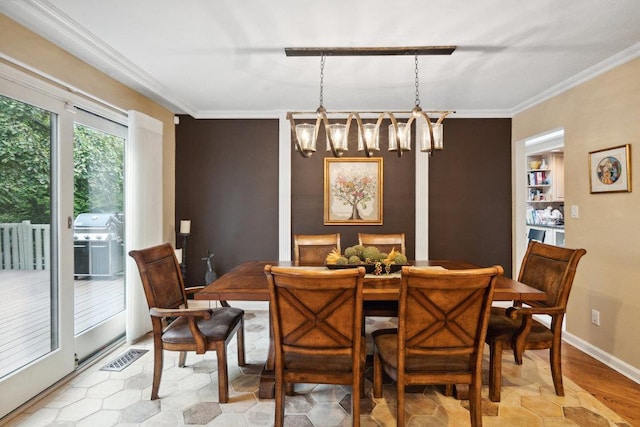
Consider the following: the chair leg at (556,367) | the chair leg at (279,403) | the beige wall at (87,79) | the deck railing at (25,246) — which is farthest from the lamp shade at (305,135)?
the chair leg at (556,367)

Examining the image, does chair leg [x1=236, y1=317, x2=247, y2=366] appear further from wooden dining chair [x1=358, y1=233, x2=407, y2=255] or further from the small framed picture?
the small framed picture

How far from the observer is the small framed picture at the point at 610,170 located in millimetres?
2566

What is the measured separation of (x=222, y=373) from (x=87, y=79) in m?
2.53

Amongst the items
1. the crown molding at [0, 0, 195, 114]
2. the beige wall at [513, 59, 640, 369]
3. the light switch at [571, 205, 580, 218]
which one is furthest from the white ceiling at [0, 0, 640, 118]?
the light switch at [571, 205, 580, 218]

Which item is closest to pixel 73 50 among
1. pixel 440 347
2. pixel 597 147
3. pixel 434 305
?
pixel 434 305

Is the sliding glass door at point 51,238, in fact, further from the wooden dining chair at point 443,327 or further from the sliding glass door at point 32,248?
the wooden dining chair at point 443,327

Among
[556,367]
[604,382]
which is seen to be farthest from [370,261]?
[604,382]

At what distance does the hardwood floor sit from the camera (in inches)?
82.9

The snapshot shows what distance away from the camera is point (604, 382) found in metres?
2.43

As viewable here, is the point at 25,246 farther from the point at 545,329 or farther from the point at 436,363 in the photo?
the point at 545,329

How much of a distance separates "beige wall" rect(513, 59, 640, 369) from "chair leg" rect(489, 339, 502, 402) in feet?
4.26

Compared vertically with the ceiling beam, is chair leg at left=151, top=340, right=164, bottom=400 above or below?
below

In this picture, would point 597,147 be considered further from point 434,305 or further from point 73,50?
point 73,50

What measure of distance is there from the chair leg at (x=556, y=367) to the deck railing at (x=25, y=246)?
11.6 feet
